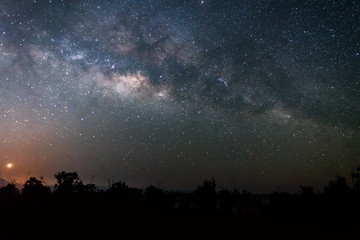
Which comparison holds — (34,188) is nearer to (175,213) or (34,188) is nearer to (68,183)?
(68,183)

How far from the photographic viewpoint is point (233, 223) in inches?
600

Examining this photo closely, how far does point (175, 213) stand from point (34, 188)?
1574cm

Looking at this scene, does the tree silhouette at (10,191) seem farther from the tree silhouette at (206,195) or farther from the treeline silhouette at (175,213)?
the tree silhouette at (206,195)

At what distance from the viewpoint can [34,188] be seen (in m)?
26.0

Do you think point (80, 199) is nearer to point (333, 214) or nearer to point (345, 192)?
point (333, 214)

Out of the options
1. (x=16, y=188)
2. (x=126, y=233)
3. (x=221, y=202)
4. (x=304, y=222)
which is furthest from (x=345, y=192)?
(x=16, y=188)

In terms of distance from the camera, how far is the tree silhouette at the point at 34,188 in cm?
2498

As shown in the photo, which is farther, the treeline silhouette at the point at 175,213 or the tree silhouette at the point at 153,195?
the tree silhouette at the point at 153,195

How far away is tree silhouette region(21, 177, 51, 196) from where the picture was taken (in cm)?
2498

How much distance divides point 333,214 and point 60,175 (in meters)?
24.0

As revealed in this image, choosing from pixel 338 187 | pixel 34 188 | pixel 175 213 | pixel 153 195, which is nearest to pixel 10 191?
pixel 34 188

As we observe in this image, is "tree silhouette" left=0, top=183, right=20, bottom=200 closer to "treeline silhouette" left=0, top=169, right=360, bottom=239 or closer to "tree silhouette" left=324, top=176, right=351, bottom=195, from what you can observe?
"treeline silhouette" left=0, top=169, right=360, bottom=239

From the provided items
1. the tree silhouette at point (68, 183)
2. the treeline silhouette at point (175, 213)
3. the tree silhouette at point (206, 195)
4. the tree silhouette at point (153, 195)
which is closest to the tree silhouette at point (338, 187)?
the treeline silhouette at point (175, 213)

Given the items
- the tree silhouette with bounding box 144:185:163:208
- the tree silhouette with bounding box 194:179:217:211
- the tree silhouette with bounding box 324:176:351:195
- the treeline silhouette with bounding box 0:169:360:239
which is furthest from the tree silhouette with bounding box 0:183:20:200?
the tree silhouette with bounding box 324:176:351:195
